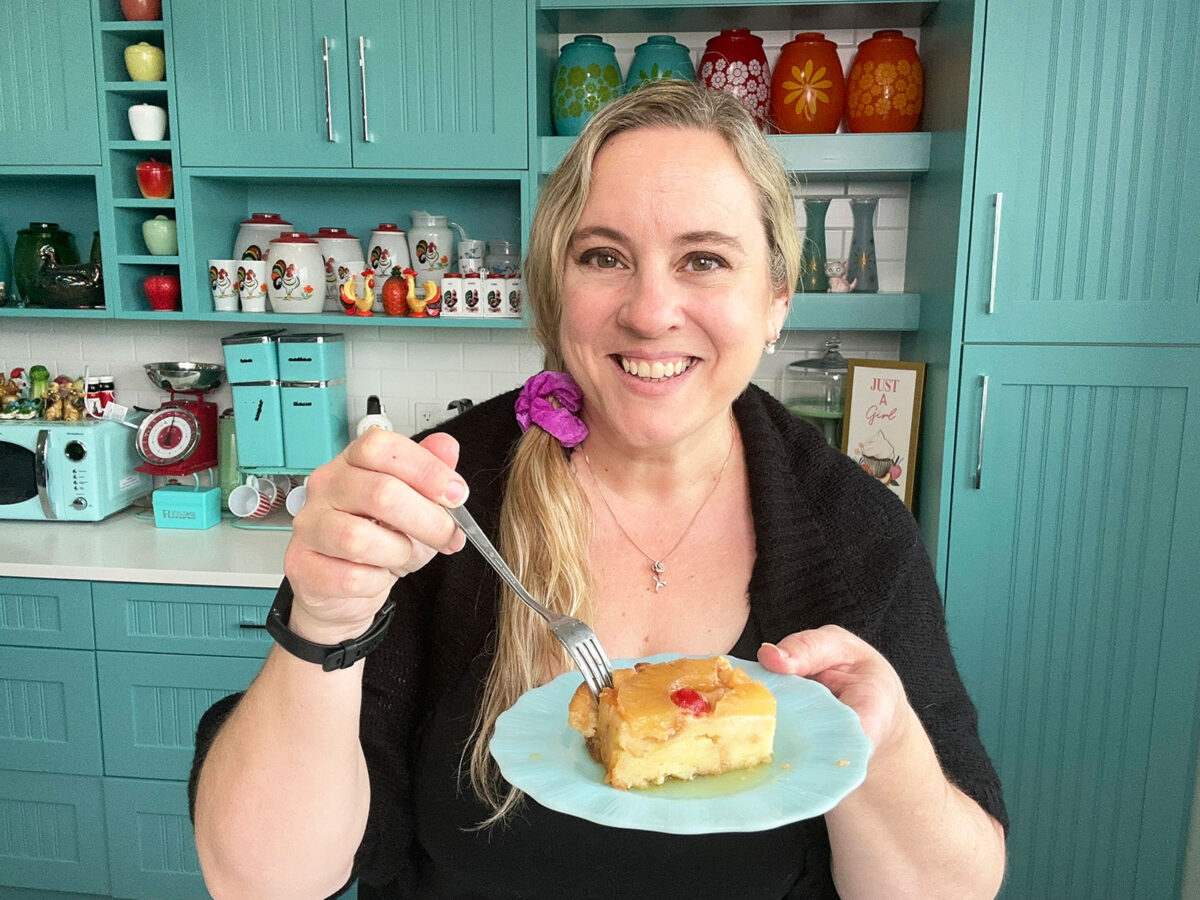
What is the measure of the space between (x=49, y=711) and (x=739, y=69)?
246 cm

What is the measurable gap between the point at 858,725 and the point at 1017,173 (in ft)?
5.88

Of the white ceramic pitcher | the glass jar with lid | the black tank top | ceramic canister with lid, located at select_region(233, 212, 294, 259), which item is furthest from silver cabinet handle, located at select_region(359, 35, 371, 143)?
the black tank top

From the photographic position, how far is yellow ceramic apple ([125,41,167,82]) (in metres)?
2.54

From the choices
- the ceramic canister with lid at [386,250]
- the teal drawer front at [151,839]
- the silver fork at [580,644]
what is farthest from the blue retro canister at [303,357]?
the silver fork at [580,644]

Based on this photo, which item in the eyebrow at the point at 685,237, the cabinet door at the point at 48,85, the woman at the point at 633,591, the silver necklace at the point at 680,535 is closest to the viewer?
the woman at the point at 633,591

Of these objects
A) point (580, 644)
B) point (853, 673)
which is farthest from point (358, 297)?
point (853, 673)

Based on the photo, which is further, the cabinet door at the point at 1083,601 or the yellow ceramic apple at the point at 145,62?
the yellow ceramic apple at the point at 145,62

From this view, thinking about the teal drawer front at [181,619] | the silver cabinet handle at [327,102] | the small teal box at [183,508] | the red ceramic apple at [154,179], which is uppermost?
the silver cabinet handle at [327,102]

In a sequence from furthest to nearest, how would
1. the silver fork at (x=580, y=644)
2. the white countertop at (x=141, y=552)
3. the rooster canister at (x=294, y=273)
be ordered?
the rooster canister at (x=294, y=273)
the white countertop at (x=141, y=552)
the silver fork at (x=580, y=644)

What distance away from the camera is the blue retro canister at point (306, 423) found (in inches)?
106

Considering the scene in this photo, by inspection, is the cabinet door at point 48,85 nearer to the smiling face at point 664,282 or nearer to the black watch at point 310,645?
the smiling face at point 664,282

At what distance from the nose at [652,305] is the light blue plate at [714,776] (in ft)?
1.44

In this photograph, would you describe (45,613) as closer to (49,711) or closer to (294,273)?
(49,711)

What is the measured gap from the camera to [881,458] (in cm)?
246
